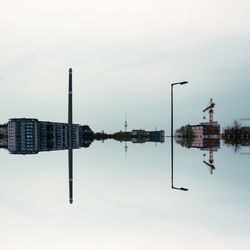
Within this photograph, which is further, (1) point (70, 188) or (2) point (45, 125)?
(2) point (45, 125)

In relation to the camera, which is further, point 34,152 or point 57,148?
point 57,148

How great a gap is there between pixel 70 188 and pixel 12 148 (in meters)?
124

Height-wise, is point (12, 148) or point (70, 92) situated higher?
point (70, 92)

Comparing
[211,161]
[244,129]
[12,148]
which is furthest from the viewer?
[12,148]

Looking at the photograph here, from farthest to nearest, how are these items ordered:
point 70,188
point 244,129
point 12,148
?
1. point 12,148
2. point 244,129
3. point 70,188

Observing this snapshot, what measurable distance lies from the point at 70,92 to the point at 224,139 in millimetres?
95716

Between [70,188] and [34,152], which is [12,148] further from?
[70,188]

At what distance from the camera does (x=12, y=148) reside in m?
193

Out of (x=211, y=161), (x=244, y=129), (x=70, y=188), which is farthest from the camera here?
(x=244, y=129)

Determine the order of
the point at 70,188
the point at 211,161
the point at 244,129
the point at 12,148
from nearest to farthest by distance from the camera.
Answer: the point at 70,188 → the point at 211,161 → the point at 244,129 → the point at 12,148

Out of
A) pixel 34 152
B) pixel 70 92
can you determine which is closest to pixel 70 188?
pixel 70 92

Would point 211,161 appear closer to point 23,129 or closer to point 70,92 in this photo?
point 70,92

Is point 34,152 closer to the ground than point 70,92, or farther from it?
closer to the ground

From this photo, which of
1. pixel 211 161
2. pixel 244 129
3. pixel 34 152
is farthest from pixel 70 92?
pixel 244 129
